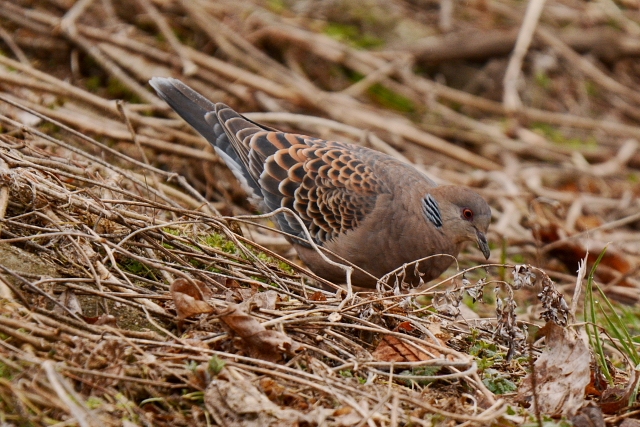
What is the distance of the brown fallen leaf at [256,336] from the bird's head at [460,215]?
2.27m

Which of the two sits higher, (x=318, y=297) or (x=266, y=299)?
(x=266, y=299)

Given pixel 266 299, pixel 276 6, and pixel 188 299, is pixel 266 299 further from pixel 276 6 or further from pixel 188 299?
pixel 276 6

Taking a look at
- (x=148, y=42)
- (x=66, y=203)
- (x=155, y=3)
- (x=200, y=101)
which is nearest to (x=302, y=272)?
(x=66, y=203)

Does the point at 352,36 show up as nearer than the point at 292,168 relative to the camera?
No

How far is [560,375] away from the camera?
332 cm

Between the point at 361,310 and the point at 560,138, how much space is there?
6349 mm

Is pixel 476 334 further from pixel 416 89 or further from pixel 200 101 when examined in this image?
pixel 416 89

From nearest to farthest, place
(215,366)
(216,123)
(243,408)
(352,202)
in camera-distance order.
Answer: (243,408), (215,366), (352,202), (216,123)

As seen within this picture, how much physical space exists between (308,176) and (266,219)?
93cm

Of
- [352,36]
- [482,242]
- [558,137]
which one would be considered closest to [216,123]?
[482,242]

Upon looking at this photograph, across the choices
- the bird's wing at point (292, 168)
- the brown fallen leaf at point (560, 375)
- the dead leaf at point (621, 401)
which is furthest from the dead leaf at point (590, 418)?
the bird's wing at point (292, 168)

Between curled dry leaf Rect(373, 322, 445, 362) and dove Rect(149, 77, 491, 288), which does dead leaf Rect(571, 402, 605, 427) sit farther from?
dove Rect(149, 77, 491, 288)

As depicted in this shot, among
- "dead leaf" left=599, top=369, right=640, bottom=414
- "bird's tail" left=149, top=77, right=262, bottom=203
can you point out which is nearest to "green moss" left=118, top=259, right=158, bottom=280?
"bird's tail" left=149, top=77, right=262, bottom=203

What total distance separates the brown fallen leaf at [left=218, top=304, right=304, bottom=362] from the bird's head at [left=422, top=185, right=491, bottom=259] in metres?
2.27
